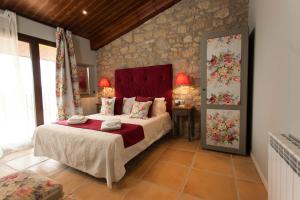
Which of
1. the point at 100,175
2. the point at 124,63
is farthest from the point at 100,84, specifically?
the point at 100,175

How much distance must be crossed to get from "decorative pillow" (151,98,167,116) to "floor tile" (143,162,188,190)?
3.79 feet

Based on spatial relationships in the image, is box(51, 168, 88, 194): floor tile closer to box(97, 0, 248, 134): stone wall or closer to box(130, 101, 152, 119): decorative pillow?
box(130, 101, 152, 119): decorative pillow

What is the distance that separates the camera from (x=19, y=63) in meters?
2.99

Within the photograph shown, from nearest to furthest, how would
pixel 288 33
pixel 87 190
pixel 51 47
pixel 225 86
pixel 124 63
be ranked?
pixel 288 33 → pixel 87 190 → pixel 225 86 → pixel 51 47 → pixel 124 63

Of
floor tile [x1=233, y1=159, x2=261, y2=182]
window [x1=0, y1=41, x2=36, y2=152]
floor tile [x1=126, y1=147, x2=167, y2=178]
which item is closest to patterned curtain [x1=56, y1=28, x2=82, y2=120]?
window [x1=0, y1=41, x2=36, y2=152]

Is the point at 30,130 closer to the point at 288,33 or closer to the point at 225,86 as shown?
the point at 225,86

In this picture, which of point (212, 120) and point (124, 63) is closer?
point (212, 120)

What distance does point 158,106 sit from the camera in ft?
11.1

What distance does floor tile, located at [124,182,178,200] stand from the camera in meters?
1.68

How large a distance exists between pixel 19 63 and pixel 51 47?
2.86 feet

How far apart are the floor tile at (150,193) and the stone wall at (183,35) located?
6.50 feet

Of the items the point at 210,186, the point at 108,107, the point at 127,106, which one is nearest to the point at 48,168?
the point at 108,107

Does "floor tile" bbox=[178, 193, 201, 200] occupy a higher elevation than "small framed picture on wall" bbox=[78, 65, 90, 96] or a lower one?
lower

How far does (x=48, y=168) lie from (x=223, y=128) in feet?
9.32
